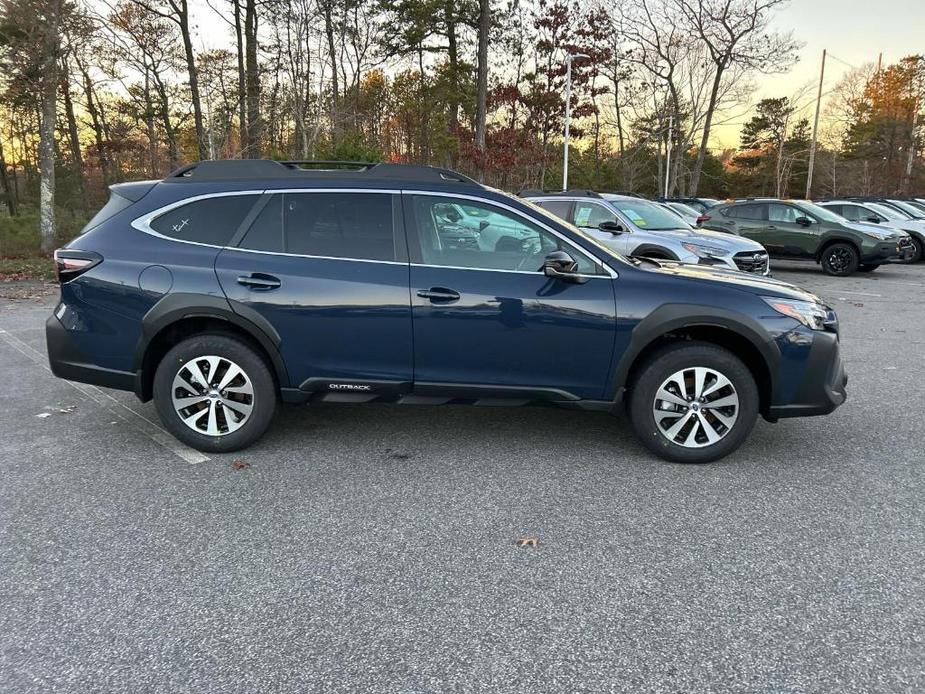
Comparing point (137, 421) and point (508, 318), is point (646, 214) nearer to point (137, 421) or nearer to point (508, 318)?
point (508, 318)

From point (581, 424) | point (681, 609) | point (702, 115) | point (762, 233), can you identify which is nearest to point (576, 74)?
point (702, 115)

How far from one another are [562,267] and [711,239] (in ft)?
23.7

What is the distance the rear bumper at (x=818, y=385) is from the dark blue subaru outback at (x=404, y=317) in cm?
1

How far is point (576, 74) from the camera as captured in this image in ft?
110

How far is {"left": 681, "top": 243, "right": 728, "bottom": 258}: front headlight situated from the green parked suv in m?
6.07

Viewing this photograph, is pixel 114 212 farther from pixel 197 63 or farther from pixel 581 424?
pixel 197 63

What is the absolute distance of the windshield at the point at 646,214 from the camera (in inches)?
402

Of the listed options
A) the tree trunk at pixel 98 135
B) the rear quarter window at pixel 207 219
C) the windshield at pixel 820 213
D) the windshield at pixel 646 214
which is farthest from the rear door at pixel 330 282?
the tree trunk at pixel 98 135

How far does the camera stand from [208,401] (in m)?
4.20

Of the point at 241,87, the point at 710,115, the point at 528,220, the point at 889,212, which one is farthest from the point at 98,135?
the point at 528,220

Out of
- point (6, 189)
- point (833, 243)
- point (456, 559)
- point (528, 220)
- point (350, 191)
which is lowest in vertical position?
point (456, 559)

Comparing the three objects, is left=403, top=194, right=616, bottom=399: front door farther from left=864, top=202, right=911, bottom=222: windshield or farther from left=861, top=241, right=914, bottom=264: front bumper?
left=864, top=202, right=911, bottom=222: windshield

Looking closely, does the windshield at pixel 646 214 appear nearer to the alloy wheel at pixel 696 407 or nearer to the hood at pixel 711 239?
Result: the hood at pixel 711 239

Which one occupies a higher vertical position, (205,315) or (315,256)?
(315,256)
